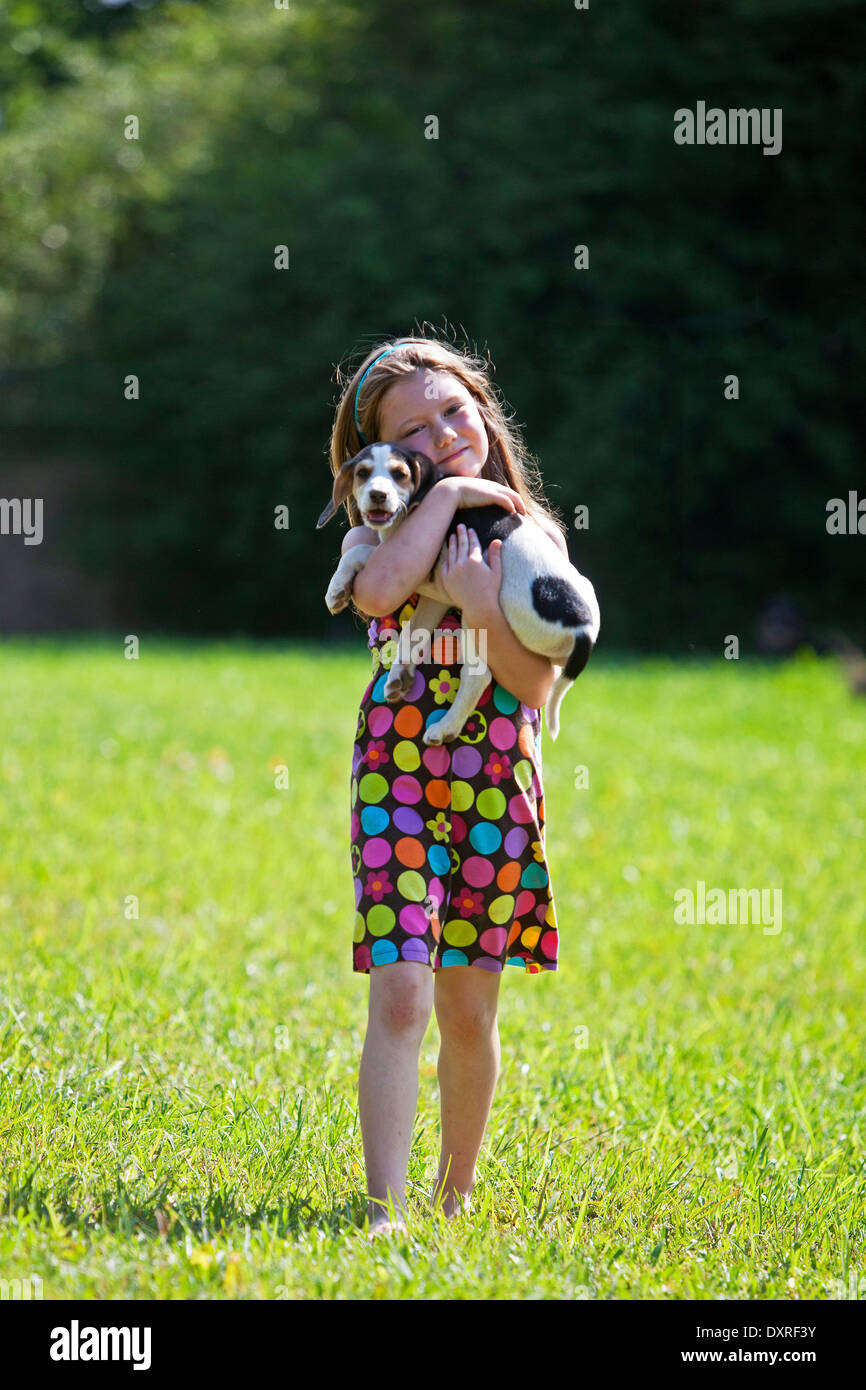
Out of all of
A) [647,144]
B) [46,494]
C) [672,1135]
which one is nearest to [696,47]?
[647,144]

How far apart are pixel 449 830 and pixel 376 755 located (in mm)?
209

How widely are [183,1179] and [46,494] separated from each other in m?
24.0

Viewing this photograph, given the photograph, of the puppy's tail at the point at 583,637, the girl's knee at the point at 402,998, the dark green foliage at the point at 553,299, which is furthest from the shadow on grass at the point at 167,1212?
the dark green foliage at the point at 553,299

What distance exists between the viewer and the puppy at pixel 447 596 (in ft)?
9.10

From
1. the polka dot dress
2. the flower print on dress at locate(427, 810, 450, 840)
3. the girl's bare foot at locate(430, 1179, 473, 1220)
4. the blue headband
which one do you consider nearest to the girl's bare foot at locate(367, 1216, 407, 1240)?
the girl's bare foot at locate(430, 1179, 473, 1220)

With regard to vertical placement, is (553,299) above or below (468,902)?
above

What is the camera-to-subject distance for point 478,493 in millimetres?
2885

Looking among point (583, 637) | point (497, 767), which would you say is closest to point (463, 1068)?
point (497, 767)

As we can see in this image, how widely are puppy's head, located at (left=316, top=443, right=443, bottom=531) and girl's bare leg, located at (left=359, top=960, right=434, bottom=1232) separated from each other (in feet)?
2.83

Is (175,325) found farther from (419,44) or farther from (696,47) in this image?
(696,47)

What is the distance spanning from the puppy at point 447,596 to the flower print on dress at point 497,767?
0.33ft

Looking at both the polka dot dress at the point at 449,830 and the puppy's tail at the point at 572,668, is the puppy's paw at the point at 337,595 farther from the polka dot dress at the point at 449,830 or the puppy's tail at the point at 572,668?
the puppy's tail at the point at 572,668

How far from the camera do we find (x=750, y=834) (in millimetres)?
7523

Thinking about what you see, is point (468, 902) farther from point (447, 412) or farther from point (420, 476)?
point (447, 412)
